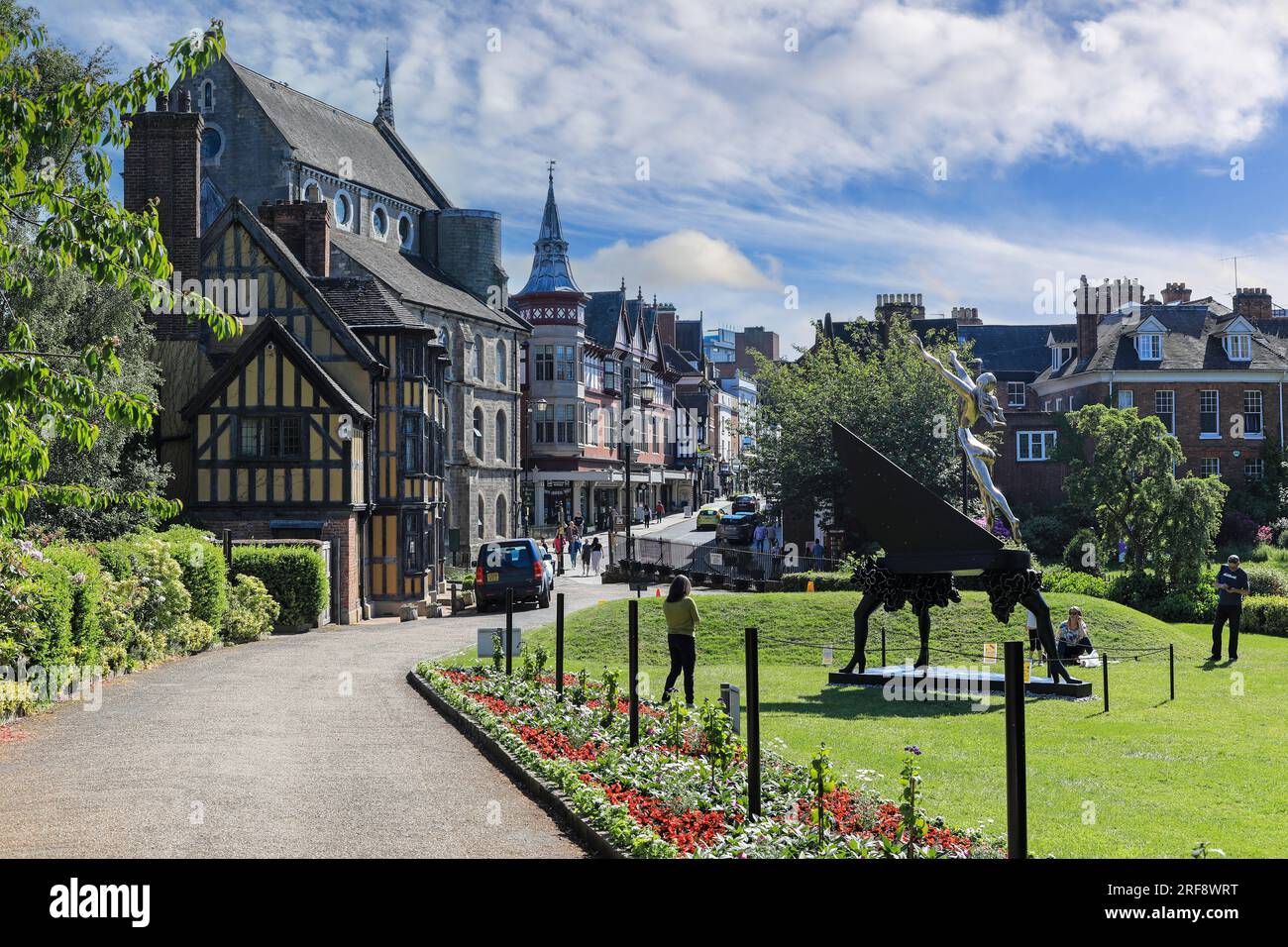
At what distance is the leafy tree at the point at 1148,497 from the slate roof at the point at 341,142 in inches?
1395

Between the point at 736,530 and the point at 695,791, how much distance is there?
47.3 meters

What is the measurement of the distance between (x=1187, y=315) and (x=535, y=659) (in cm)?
4715

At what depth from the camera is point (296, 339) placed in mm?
33438

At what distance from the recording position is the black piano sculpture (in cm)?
1758

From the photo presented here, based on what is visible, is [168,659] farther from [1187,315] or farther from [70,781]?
[1187,315]

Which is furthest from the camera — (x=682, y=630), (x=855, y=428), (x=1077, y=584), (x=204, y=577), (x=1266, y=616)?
(x=855, y=428)

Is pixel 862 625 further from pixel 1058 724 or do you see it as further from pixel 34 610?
pixel 34 610

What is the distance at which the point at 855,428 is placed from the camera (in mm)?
42781

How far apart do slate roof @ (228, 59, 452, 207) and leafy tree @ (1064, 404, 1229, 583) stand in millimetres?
35439

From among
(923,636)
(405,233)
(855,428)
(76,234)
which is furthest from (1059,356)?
(76,234)

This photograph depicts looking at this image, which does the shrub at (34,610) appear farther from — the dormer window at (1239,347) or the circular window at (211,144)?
the dormer window at (1239,347)

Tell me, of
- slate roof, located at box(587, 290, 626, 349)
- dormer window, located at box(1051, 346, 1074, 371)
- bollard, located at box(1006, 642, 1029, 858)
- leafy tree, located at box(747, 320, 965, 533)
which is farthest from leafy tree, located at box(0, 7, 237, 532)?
slate roof, located at box(587, 290, 626, 349)

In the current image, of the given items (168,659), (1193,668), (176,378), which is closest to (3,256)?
(168,659)

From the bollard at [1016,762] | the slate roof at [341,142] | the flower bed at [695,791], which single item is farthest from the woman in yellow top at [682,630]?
the slate roof at [341,142]
